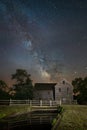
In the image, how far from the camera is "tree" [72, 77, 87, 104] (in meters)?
53.2

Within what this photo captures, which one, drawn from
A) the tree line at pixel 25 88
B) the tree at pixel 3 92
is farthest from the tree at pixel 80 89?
the tree at pixel 3 92

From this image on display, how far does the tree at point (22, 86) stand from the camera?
5288 cm

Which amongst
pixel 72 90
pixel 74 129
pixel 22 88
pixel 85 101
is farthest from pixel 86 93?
pixel 74 129

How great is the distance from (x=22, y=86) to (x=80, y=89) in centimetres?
1686

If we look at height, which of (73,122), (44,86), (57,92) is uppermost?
(44,86)

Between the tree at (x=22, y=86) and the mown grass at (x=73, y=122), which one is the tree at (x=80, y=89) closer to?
the tree at (x=22, y=86)

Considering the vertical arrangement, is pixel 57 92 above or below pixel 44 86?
below

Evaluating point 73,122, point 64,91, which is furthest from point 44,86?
point 73,122

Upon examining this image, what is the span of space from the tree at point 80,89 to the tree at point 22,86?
44.8 ft

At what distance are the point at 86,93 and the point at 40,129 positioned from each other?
3671 cm

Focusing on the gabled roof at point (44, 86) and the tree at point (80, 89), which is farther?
the gabled roof at point (44, 86)

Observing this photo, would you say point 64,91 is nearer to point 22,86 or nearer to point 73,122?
point 22,86

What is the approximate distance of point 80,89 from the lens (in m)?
56.4

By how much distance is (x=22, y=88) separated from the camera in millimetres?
55125
